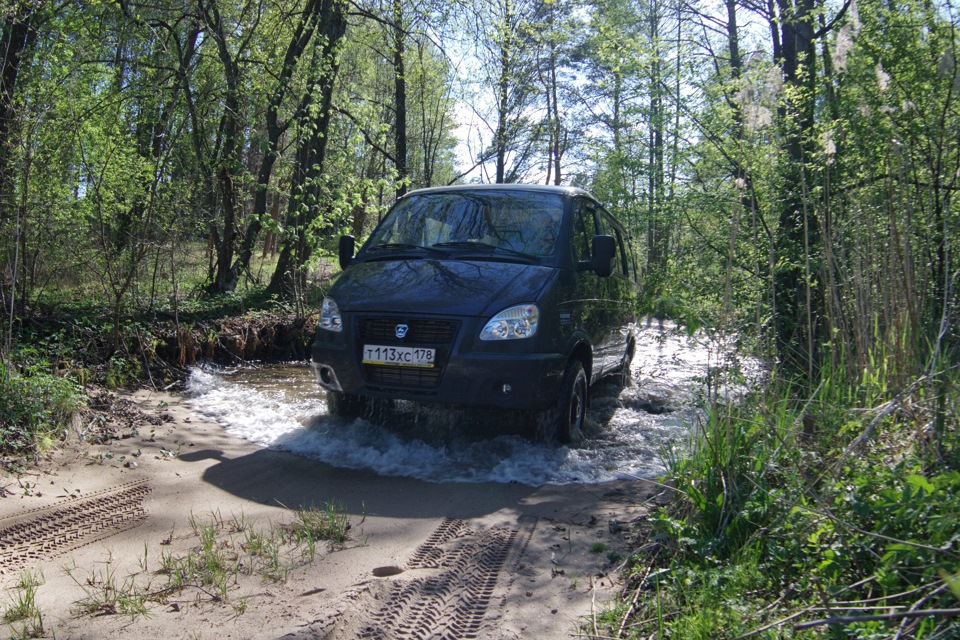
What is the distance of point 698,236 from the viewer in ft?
26.6

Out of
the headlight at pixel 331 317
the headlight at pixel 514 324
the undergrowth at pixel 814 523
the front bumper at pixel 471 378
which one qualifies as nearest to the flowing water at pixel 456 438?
the front bumper at pixel 471 378

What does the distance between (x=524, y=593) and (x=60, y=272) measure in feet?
23.9

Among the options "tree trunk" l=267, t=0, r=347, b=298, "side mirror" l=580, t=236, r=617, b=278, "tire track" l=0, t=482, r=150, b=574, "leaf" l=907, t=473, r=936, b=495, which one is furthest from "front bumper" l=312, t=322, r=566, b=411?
"tree trunk" l=267, t=0, r=347, b=298

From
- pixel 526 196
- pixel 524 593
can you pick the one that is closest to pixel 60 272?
pixel 526 196

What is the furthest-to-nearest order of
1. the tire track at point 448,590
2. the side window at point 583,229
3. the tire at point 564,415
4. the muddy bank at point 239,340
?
the muddy bank at point 239,340 < the side window at point 583,229 < the tire at point 564,415 < the tire track at point 448,590

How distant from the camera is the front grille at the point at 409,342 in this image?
5039 millimetres

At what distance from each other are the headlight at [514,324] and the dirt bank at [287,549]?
1043 mm

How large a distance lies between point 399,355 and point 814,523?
3.03 m

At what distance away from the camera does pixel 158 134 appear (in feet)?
29.1

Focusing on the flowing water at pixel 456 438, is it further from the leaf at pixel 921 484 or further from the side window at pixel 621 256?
the side window at pixel 621 256

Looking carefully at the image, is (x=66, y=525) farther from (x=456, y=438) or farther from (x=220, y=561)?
(x=456, y=438)

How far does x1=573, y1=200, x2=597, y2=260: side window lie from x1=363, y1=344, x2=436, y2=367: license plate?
1.67m

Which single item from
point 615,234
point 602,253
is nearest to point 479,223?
point 602,253

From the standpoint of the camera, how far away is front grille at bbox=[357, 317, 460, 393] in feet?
16.5
